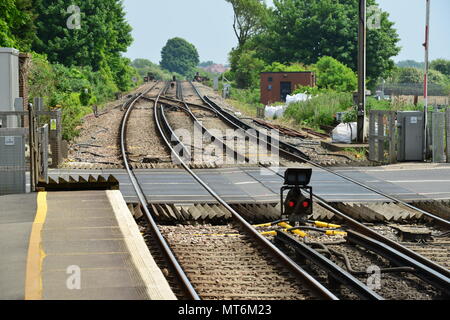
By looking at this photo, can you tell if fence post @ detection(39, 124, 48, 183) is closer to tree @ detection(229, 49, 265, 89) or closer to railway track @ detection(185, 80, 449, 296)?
railway track @ detection(185, 80, 449, 296)

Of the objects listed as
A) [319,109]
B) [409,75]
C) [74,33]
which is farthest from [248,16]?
[319,109]

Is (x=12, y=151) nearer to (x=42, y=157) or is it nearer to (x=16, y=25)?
(x=42, y=157)

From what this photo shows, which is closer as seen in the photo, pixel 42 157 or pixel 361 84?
pixel 42 157

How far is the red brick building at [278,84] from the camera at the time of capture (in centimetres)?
5650

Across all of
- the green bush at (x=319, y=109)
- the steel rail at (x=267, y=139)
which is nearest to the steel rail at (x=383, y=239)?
the steel rail at (x=267, y=139)

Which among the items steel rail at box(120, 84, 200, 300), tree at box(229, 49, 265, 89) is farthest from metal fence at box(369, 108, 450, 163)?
tree at box(229, 49, 265, 89)

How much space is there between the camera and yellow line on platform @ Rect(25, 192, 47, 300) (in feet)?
25.1

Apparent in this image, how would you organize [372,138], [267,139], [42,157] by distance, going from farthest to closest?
[267,139] < [372,138] < [42,157]

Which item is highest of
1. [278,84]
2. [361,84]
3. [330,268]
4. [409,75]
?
[409,75]

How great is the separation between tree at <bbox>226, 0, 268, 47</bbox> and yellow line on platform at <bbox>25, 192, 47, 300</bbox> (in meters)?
99.3

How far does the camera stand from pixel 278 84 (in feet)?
188

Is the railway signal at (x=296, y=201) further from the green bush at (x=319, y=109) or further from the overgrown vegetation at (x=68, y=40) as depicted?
the overgrown vegetation at (x=68, y=40)

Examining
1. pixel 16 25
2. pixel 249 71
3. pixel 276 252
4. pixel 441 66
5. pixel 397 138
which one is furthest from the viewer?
pixel 441 66

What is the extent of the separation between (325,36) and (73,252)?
6971 centimetres
